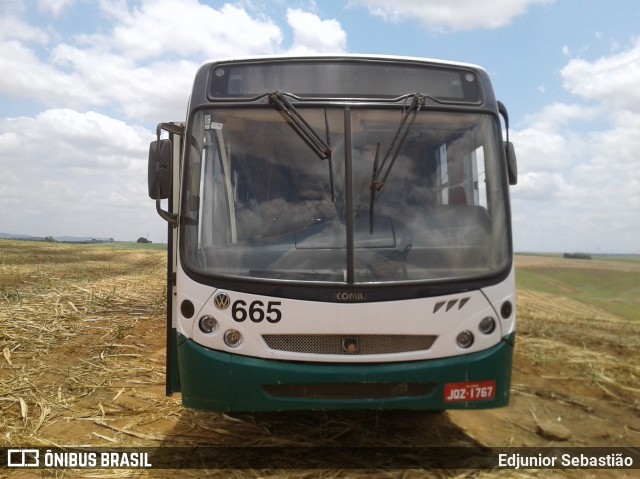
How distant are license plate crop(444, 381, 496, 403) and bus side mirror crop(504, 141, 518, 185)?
1.71 meters

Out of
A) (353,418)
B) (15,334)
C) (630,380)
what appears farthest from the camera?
(15,334)

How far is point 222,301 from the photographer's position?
14.8 ft

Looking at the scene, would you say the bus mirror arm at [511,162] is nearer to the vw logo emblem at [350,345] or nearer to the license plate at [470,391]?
the license plate at [470,391]

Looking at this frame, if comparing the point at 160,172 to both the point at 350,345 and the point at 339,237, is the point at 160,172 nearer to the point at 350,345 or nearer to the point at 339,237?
the point at 339,237

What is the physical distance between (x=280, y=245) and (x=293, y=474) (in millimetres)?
1726

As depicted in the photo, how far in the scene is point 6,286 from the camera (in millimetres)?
15586

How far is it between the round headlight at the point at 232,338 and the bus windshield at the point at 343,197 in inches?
16.2

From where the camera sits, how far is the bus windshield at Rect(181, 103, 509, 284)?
461 centimetres

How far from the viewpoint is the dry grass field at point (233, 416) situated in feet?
17.6

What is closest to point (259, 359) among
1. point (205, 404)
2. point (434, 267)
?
point (205, 404)

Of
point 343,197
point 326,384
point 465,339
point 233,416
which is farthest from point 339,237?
point 233,416

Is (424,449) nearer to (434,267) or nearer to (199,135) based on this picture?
(434,267)

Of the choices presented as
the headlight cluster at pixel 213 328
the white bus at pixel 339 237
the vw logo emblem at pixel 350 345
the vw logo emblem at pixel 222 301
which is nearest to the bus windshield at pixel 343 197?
the white bus at pixel 339 237

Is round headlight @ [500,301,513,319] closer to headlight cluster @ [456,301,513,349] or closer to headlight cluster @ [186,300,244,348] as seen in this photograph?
headlight cluster @ [456,301,513,349]
